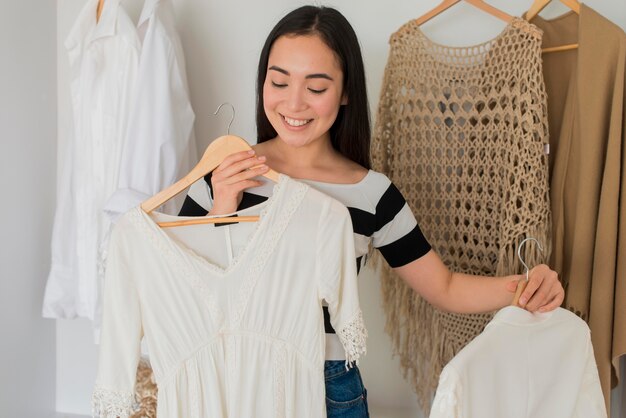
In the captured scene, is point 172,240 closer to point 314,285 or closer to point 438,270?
point 314,285

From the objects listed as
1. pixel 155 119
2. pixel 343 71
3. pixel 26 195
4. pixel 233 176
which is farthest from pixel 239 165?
pixel 26 195

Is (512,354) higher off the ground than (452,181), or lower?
lower

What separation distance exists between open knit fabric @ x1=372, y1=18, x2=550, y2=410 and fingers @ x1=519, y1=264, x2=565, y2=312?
261 mm

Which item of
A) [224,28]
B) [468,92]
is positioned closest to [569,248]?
[468,92]

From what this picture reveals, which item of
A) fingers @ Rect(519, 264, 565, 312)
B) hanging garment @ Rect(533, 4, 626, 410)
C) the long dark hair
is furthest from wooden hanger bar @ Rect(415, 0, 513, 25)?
fingers @ Rect(519, 264, 565, 312)

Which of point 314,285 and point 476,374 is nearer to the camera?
point 476,374

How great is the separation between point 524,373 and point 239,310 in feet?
1.49

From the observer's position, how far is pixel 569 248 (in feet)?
4.70

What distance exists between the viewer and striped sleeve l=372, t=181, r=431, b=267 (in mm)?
1195

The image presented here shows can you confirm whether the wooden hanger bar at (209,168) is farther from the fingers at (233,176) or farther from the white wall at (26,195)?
the white wall at (26,195)

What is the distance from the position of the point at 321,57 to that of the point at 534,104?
20.5 inches

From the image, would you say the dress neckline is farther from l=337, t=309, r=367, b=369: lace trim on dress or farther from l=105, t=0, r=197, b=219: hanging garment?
l=105, t=0, r=197, b=219: hanging garment

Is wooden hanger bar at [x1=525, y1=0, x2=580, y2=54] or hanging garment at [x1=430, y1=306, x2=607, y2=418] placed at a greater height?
wooden hanger bar at [x1=525, y1=0, x2=580, y2=54]

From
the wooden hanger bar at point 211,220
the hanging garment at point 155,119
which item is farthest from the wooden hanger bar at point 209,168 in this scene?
the hanging garment at point 155,119
